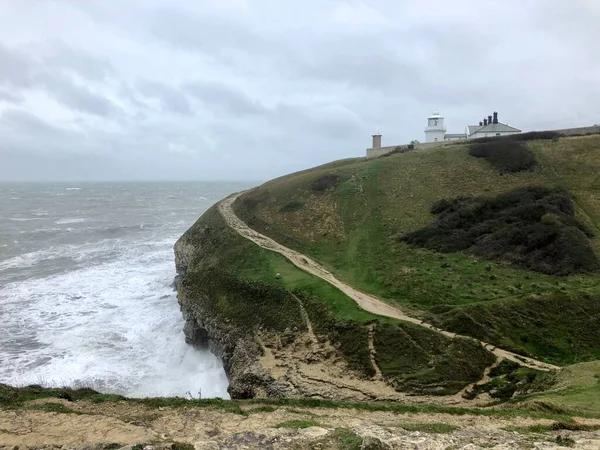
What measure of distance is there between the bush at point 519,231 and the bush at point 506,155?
6.39m

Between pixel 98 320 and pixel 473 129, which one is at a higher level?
pixel 473 129

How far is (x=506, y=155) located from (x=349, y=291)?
99.6 ft

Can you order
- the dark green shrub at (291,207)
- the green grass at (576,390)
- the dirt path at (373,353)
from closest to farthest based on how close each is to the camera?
1. the green grass at (576,390)
2. the dirt path at (373,353)
3. the dark green shrub at (291,207)

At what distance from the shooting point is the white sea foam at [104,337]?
2491 cm

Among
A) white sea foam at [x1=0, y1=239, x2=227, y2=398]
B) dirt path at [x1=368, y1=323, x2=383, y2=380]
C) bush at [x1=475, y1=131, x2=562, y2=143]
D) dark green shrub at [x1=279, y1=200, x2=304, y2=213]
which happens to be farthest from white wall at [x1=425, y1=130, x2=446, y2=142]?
dirt path at [x1=368, y1=323, x2=383, y2=380]

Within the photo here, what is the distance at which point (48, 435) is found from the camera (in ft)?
43.1

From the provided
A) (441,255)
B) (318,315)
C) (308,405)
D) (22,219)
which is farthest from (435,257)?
(22,219)

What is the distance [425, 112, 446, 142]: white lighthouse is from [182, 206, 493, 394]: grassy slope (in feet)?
156

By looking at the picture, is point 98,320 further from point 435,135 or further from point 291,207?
point 435,135

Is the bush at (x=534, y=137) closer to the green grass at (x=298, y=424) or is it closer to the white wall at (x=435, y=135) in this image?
the white wall at (x=435, y=135)

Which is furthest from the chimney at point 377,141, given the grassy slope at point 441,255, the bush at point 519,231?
the bush at point 519,231

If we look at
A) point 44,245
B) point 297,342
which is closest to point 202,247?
point 297,342

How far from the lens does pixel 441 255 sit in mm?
32438

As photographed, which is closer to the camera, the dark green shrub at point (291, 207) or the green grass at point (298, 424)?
the green grass at point (298, 424)
